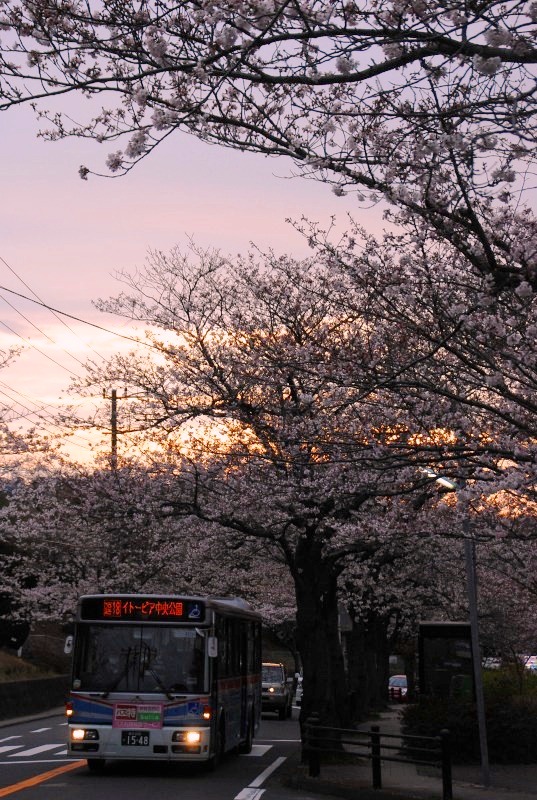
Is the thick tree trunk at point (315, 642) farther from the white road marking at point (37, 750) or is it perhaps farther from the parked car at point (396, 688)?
the parked car at point (396, 688)

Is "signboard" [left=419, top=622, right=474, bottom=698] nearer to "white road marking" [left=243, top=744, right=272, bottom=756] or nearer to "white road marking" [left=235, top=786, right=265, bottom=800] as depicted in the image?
"white road marking" [left=243, top=744, right=272, bottom=756]

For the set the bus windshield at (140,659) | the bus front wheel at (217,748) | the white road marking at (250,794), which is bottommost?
the white road marking at (250,794)

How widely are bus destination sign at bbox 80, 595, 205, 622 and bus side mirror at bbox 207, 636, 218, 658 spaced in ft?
1.89

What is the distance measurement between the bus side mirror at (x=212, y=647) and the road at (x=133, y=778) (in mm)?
1928

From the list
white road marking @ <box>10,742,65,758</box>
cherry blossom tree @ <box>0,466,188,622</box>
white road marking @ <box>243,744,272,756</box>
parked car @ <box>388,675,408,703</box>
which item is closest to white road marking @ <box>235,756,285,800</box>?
white road marking @ <box>243,744,272,756</box>

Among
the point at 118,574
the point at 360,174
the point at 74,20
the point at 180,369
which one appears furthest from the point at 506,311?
the point at 118,574

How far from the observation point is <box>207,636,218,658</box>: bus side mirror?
17.8 metres

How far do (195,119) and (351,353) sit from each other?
19.3 feet

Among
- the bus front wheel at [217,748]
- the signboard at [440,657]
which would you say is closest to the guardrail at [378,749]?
the bus front wheel at [217,748]

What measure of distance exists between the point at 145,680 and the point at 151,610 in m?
1.10

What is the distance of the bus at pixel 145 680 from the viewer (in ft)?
58.0

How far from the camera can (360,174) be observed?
35.3ft

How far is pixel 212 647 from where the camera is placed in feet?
58.4

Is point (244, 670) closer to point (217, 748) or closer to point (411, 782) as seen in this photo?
point (217, 748)
